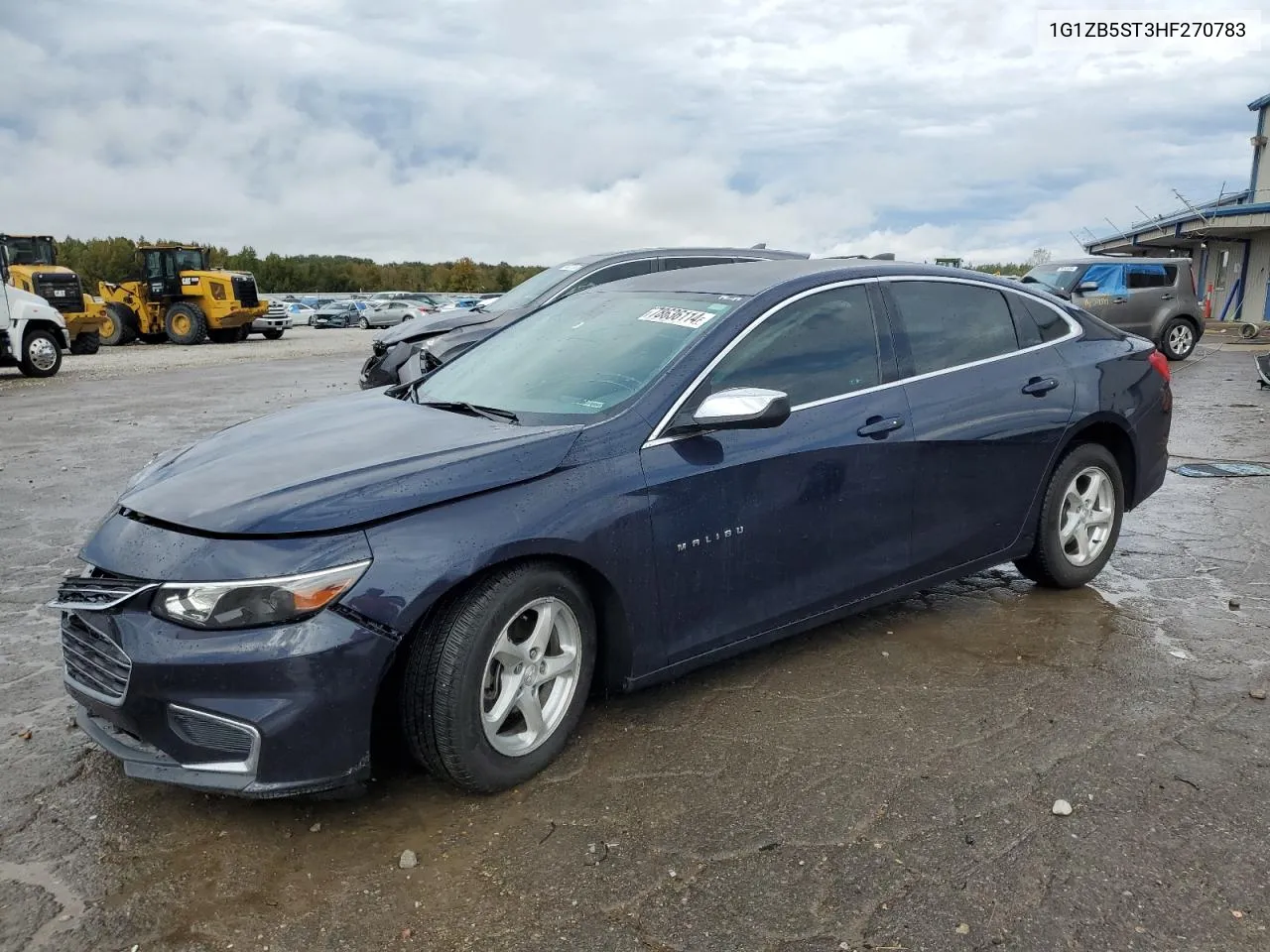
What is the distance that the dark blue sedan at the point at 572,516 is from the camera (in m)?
2.79

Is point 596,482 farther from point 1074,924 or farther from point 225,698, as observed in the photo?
point 1074,924

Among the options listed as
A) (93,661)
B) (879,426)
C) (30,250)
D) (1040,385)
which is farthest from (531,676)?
(30,250)

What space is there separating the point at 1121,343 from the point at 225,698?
14.6ft

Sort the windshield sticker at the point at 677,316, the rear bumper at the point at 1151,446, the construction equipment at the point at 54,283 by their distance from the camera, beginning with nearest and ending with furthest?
the windshield sticker at the point at 677,316, the rear bumper at the point at 1151,446, the construction equipment at the point at 54,283

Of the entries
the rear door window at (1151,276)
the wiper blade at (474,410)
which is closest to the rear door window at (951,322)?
the wiper blade at (474,410)

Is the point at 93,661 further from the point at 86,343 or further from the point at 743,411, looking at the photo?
the point at 86,343

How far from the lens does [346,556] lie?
2.81 metres

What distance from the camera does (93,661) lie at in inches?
117

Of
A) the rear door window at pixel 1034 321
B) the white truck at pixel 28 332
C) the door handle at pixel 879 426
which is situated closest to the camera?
the door handle at pixel 879 426

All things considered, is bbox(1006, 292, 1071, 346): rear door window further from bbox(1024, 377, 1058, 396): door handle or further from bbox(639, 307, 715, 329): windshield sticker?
bbox(639, 307, 715, 329): windshield sticker

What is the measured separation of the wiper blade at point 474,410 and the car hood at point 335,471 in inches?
2.1

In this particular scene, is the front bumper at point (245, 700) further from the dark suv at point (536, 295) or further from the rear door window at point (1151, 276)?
the rear door window at point (1151, 276)

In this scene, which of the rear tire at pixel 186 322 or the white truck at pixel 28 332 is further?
the rear tire at pixel 186 322

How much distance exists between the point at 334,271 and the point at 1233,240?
92972mm
